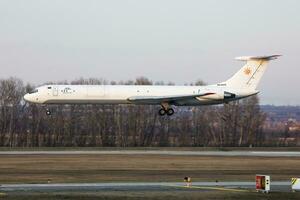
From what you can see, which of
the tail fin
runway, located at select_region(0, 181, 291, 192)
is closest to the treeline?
the tail fin

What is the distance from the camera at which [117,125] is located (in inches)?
4847

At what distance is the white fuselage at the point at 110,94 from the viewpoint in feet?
188

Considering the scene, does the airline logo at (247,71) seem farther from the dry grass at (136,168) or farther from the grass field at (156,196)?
the grass field at (156,196)

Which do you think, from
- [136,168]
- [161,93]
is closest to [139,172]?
[136,168]

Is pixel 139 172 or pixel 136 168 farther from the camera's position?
pixel 136 168

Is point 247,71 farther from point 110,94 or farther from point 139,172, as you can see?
point 139,172

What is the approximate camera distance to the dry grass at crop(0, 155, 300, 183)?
134ft

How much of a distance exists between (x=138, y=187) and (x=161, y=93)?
26585 millimetres

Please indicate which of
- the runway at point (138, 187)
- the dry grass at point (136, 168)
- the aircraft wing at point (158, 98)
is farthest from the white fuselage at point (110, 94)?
the runway at point (138, 187)

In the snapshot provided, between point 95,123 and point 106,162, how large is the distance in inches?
2717

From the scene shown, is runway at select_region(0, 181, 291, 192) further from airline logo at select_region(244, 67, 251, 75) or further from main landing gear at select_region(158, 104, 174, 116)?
airline logo at select_region(244, 67, 251, 75)

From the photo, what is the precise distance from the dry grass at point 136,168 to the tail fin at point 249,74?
24.4 ft

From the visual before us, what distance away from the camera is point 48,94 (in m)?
57.8

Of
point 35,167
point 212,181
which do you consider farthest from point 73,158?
point 212,181
